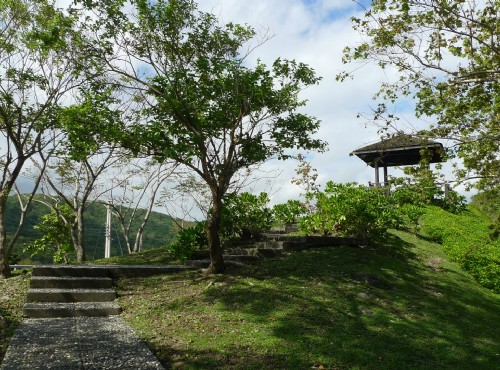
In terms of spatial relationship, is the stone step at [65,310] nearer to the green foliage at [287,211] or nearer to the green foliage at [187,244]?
the green foliage at [187,244]

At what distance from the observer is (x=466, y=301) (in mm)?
7273

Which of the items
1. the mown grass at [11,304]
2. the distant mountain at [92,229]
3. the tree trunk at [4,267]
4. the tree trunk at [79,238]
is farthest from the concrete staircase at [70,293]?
the distant mountain at [92,229]

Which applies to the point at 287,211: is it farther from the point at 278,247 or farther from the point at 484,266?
the point at 484,266

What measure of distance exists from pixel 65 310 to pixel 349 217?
5.93 meters

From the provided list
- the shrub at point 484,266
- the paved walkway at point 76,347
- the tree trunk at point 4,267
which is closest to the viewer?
the paved walkway at point 76,347

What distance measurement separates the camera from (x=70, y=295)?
6875 millimetres

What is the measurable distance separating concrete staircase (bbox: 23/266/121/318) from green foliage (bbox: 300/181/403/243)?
192 inches

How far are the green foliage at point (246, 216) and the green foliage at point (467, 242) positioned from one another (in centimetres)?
445

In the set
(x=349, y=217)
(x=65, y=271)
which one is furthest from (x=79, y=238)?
(x=349, y=217)

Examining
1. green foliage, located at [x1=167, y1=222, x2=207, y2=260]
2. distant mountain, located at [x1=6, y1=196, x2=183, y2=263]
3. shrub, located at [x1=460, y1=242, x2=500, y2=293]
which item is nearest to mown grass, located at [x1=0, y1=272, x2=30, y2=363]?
green foliage, located at [x1=167, y1=222, x2=207, y2=260]

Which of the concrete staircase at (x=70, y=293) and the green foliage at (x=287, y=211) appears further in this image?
the green foliage at (x=287, y=211)

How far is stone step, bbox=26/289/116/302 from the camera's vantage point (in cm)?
668

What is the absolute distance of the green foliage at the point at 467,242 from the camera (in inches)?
361

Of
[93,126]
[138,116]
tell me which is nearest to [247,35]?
[138,116]
